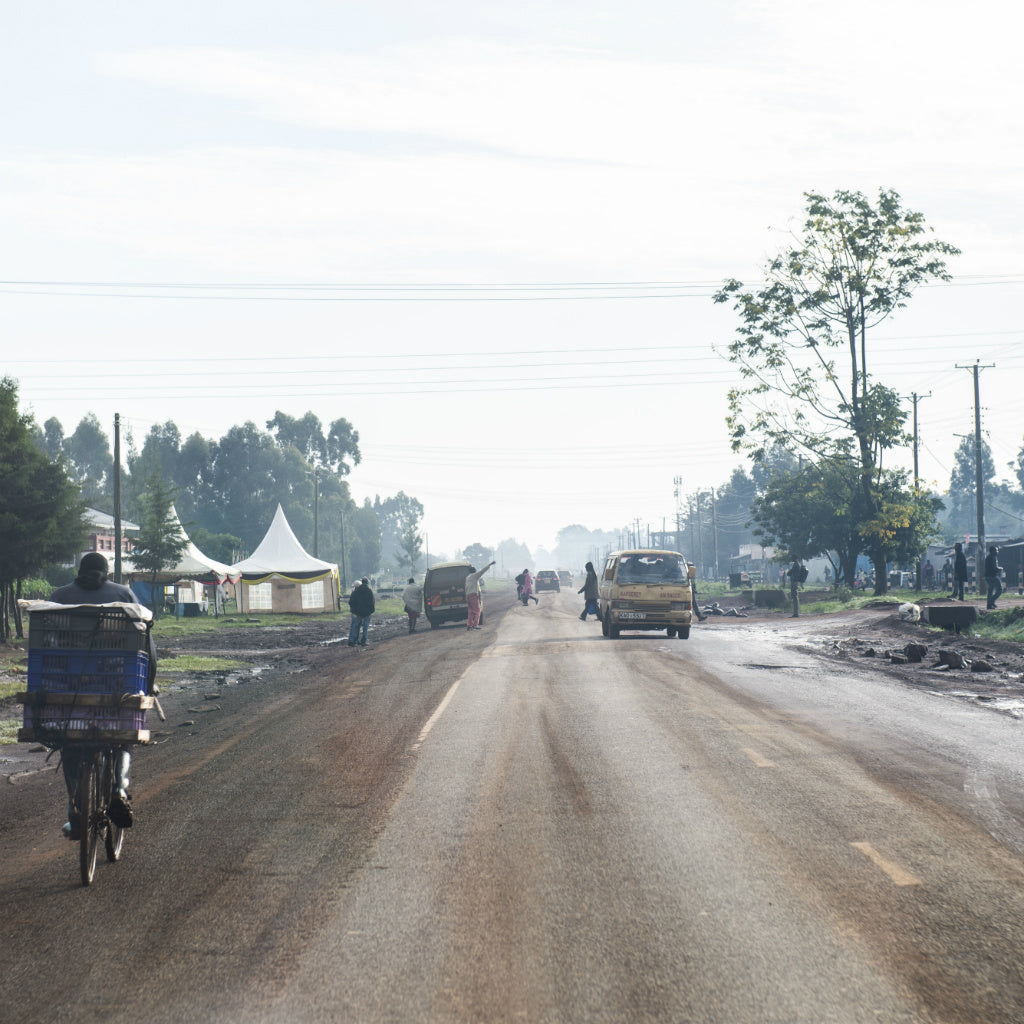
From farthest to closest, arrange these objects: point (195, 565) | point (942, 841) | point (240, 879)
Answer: point (195, 565) → point (942, 841) → point (240, 879)

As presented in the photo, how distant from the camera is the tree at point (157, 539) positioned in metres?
49.7

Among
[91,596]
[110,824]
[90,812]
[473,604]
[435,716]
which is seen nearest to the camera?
[90,812]

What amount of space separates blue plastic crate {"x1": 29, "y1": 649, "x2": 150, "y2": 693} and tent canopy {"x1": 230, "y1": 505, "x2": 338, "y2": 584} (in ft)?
148

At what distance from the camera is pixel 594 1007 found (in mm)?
4207

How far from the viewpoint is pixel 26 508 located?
27.8m

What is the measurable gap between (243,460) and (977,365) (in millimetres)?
74044

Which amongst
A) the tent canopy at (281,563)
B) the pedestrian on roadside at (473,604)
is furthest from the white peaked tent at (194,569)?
the pedestrian on roadside at (473,604)

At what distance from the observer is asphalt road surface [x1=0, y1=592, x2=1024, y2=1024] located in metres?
4.37

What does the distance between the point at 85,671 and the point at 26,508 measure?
2373 centimetres

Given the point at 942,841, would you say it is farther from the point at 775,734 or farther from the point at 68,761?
the point at 68,761

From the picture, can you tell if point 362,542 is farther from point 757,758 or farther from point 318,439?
point 757,758

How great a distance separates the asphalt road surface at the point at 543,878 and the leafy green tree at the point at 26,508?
56.9 feet

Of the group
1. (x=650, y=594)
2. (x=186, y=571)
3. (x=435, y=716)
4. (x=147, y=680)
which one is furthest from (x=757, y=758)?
(x=186, y=571)

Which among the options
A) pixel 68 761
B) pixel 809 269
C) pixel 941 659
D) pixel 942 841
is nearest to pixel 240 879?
pixel 68 761
